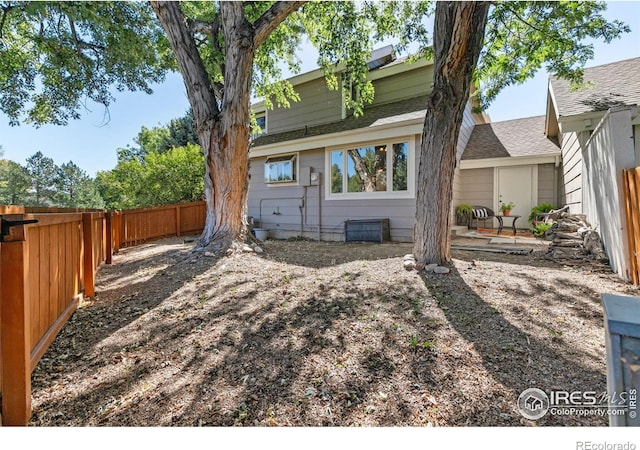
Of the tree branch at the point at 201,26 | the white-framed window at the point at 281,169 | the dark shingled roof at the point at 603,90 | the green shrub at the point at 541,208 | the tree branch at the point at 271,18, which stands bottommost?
the green shrub at the point at 541,208

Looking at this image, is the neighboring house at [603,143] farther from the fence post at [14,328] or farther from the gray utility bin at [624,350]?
the fence post at [14,328]

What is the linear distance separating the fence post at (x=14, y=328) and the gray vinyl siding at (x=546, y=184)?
11018 mm

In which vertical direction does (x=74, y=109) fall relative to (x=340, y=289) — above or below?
above

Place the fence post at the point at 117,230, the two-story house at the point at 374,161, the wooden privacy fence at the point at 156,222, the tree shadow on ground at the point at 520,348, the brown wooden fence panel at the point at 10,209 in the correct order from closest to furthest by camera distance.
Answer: the tree shadow on ground at the point at 520,348
the brown wooden fence panel at the point at 10,209
the fence post at the point at 117,230
the two-story house at the point at 374,161
the wooden privacy fence at the point at 156,222

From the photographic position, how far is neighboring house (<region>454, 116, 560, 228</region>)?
8672mm

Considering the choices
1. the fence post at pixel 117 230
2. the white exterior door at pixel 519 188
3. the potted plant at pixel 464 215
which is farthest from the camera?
the potted plant at pixel 464 215

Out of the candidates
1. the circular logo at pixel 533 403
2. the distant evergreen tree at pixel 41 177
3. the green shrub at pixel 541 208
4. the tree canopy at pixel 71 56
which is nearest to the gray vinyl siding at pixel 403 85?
the green shrub at pixel 541 208

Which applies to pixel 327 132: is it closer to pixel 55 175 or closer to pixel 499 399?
pixel 499 399

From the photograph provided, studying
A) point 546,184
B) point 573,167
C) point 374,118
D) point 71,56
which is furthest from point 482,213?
point 71,56

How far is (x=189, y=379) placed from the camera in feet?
6.22

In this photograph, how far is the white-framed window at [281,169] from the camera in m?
9.13

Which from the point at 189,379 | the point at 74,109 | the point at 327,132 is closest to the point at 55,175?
the point at 74,109
